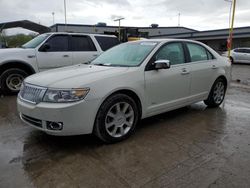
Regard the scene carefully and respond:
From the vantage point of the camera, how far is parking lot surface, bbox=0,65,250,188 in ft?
8.66

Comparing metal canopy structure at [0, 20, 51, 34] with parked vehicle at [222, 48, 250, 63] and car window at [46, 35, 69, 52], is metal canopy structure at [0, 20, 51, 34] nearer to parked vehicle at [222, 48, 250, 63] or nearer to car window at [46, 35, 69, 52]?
car window at [46, 35, 69, 52]

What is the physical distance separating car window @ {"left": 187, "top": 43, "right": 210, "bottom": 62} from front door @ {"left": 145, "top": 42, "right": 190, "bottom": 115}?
286 mm

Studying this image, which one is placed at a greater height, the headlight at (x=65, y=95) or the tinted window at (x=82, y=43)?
the tinted window at (x=82, y=43)

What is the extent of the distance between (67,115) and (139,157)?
110 centimetres

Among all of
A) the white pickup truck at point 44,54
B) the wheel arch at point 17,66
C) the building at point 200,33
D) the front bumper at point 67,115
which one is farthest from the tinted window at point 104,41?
the building at point 200,33

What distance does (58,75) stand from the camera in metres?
3.57

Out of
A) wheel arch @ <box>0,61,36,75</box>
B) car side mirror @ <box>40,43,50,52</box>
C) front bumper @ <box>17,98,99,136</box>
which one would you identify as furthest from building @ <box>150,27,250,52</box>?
front bumper @ <box>17,98,99,136</box>

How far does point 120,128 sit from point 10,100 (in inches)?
157

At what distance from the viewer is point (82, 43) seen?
304 inches

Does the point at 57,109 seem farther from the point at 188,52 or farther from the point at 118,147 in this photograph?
the point at 188,52

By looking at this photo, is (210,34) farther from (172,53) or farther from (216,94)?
(172,53)

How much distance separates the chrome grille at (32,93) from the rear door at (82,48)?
401 cm

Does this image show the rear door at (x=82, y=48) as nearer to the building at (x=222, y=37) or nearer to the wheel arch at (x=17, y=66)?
the wheel arch at (x=17, y=66)

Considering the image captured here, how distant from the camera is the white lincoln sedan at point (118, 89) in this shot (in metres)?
3.13
